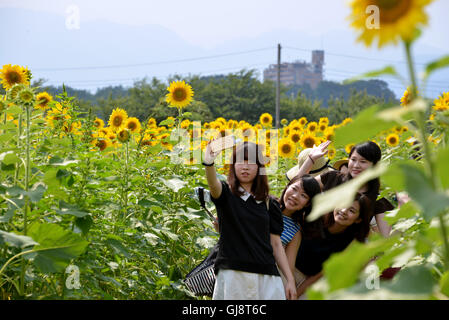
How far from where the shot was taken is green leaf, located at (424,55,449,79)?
2.82 feet

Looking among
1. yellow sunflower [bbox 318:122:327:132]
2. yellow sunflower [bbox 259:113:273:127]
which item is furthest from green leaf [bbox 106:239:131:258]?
yellow sunflower [bbox 259:113:273:127]

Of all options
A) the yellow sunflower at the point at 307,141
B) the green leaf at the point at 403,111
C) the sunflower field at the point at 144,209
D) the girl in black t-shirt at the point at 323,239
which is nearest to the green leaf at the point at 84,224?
the sunflower field at the point at 144,209

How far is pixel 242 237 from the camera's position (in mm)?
2676

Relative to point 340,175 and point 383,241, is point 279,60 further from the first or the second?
point 383,241

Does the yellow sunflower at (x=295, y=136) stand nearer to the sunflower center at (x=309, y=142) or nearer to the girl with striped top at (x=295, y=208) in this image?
the sunflower center at (x=309, y=142)

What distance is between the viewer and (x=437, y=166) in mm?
751

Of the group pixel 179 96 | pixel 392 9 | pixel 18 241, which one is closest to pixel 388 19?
pixel 392 9

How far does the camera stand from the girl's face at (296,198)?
3.13 m

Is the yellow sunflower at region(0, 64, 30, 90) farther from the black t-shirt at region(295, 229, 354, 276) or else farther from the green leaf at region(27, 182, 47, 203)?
the black t-shirt at region(295, 229, 354, 276)

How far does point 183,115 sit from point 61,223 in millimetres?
1663

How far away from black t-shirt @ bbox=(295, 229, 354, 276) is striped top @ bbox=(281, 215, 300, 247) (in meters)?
0.13

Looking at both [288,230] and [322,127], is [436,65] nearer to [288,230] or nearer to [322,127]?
[288,230]

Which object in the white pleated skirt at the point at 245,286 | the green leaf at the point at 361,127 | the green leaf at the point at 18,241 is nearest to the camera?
the green leaf at the point at 361,127

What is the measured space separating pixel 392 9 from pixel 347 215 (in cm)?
240
